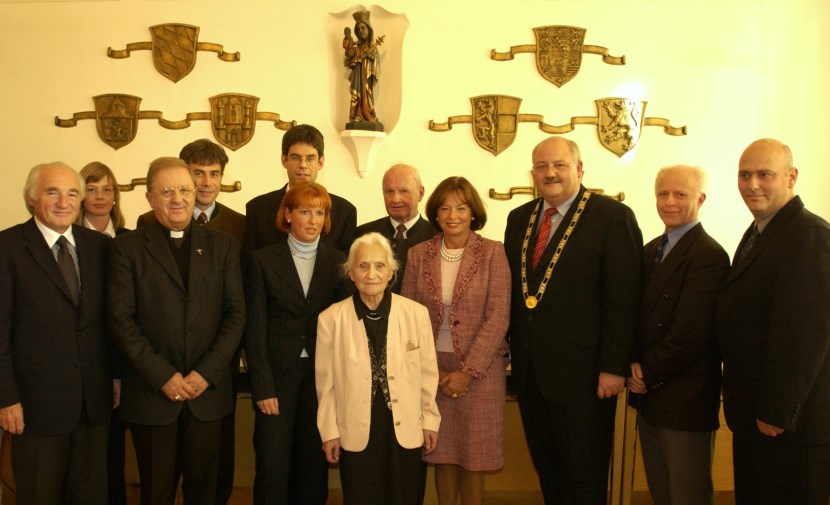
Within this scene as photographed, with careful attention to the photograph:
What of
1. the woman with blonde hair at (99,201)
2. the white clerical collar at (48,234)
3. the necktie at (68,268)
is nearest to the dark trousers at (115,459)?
the necktie at (68,268)

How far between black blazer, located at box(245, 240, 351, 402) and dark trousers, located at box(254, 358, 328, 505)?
0.20 ft

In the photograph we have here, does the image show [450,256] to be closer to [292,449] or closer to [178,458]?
[292,449]

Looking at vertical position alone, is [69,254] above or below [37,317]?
above

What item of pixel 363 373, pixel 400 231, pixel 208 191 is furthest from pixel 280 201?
pixel 363 373

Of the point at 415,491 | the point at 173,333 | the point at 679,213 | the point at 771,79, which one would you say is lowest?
the point at 415,491

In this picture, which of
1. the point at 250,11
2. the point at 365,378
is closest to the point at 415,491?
the point at 365,378

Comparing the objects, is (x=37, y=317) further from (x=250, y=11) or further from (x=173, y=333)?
(x=250, y=11)

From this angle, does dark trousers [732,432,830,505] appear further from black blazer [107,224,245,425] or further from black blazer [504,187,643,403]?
black blazer [107,224,245,425]

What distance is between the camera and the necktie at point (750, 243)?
7.20 feet

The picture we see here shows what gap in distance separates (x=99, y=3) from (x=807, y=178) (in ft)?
18.7

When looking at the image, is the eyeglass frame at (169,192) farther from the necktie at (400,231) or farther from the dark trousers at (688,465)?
the dark trousers at (688,465)

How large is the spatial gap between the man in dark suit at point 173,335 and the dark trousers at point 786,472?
187 centimetres

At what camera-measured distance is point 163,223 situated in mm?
2365

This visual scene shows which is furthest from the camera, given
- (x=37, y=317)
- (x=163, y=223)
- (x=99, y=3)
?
(x=99, y=3)
